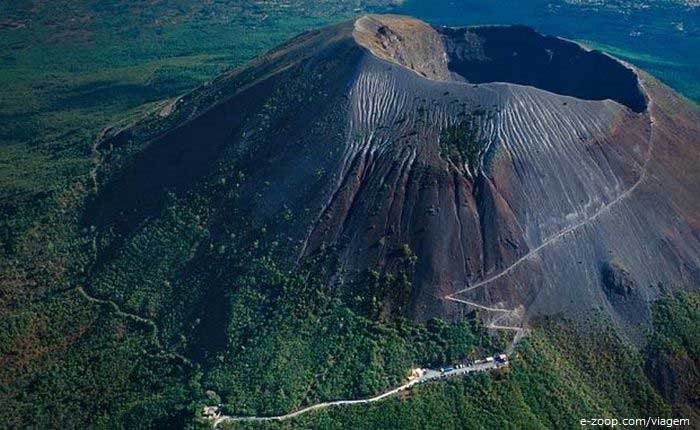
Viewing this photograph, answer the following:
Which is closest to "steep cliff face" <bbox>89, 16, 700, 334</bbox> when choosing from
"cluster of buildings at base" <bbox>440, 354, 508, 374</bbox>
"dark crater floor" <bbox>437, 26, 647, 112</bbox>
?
"cluster of buildings at base" <bbox>440, 354, 508, 374</bbox>

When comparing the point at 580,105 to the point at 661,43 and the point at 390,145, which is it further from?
the point at 661,43

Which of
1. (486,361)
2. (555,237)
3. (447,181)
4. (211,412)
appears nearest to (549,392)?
(486,361)

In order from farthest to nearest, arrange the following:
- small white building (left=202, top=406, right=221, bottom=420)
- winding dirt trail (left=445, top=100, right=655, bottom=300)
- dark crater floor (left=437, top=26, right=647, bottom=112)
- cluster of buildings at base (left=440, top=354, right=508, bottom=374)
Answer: dark crater floor (left=437, top=26, right=647, bottom=112) → winding dirt trail (left=445, top=100, right=655, bottom=300) → cluster of buildings at base (left=440, top=354, right=508, bottom=374) → small white building (left=202, top=406, right=221, bottom=420)

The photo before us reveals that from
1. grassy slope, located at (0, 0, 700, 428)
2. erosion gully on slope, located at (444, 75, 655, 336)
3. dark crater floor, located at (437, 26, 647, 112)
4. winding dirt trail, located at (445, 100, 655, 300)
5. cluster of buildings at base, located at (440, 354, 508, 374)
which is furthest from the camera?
dark crater floor, located at (437, 26, 647, 112)

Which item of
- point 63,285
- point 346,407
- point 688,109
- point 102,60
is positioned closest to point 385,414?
point 346,407

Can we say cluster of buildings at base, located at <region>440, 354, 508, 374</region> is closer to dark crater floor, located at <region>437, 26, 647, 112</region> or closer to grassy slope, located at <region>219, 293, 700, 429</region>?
grassy slope, located at <region>219, 293, 700, 429</region>

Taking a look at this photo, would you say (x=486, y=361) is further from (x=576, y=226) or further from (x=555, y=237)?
(x=576, y=226)

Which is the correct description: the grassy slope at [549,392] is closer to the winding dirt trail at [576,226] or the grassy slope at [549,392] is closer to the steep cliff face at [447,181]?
the steep cliff face at [447,181]

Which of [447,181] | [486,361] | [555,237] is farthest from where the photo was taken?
[447,181]

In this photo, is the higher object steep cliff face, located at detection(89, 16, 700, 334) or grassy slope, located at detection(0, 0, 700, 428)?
steep cliff face, located at detection(89, 16, 700, 334)
